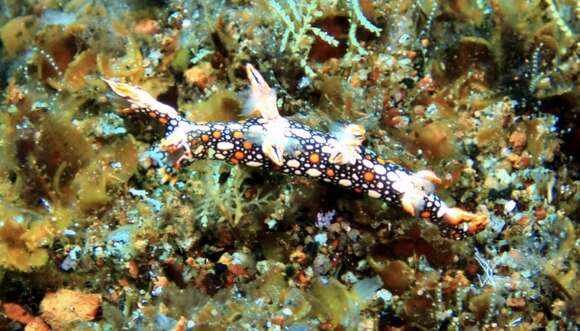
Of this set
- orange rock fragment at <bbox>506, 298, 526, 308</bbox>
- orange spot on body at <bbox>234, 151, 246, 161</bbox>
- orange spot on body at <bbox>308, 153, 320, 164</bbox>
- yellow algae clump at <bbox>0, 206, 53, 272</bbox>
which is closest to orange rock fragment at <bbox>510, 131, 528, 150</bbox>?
orange rock fragment at <bbox>506, 298, 526, 308</bbox>

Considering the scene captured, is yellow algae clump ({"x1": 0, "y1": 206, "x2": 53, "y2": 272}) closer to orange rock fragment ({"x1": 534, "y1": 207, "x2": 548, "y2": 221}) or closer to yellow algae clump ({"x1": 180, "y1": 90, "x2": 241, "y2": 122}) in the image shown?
yellow algae clump ({"x1": 180, "y1": 90, "x2": 241, "y2": 122})

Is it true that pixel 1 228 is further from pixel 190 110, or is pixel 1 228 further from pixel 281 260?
pixel 281 260

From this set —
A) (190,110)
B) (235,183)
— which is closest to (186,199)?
(235,183)

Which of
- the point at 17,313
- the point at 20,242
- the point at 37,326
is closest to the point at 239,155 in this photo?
the point at 20,242

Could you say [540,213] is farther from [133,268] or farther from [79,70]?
[79,70]

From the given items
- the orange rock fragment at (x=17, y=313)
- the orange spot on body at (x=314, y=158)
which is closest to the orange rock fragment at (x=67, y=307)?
the orange rock fragment at (x=17, y=313)

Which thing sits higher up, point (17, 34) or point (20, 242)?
point (17, 34)

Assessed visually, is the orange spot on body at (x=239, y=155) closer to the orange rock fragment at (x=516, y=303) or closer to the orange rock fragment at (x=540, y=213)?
the orange rock fragment at (x=516, y=303)
